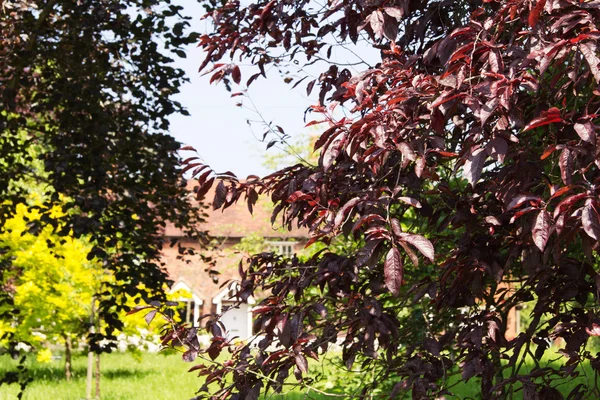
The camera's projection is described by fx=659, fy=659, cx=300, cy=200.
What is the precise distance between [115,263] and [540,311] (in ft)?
12.1

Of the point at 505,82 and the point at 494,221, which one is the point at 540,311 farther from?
the point at 505,82

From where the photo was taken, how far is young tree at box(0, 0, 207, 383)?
215 inches

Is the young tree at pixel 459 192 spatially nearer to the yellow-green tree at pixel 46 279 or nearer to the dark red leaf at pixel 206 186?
the dark red leaf at pixel 206 186

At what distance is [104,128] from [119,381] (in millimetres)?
7370

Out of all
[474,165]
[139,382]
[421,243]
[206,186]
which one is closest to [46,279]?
[139,382]

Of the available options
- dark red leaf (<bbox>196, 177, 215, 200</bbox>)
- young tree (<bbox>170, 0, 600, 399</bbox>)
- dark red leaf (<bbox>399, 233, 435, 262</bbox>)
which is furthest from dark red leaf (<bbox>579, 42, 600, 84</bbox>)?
dark red leaf (<bbox>196, 177, 215, 200</bbox>)

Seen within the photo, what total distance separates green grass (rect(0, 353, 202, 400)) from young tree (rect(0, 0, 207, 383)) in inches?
140

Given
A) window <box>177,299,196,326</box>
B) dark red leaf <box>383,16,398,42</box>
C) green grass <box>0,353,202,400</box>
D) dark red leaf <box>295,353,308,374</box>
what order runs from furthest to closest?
1. green grass <box>0,353,202,400</box>
2. window <box>177,299,196,326</box>
3. dark red leaf <box>383,16,398,42</box>
4. dark red leaf <box>295,353,308,374</box>

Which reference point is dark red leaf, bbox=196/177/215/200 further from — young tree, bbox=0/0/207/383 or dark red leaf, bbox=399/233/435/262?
young tree, bbox=0/0/207/383

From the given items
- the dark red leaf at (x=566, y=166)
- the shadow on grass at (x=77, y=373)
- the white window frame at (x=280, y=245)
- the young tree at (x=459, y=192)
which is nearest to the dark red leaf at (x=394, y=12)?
the young tree at (x=459, y=192)

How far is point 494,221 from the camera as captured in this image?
2.51m

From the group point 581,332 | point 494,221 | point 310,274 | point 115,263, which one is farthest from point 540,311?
point 115,263

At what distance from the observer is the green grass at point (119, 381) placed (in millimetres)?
9203

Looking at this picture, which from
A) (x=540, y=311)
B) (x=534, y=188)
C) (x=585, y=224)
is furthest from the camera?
(x=540, y=311)
